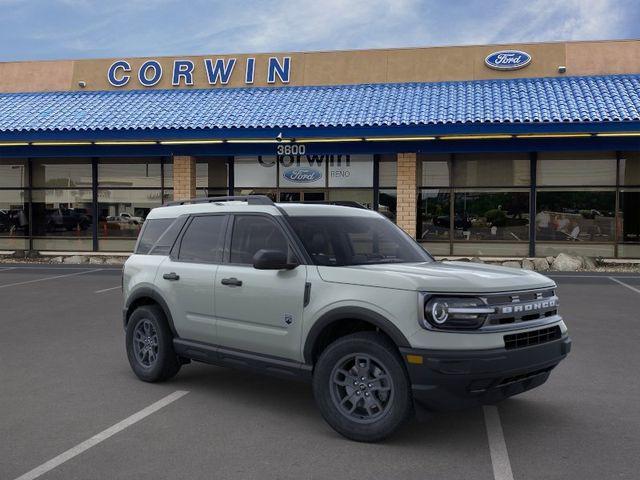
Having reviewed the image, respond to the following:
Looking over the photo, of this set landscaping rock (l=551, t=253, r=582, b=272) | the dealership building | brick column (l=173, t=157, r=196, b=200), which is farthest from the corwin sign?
landscaping rock (l=551, t=253, r=582, b=272)

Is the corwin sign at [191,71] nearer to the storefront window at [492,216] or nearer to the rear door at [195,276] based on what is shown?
the storefront window at [492,216]

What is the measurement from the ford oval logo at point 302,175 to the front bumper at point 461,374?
1704 cm

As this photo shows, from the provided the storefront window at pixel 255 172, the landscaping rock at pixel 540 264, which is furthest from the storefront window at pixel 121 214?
the landscaping rock at pixel 540 264

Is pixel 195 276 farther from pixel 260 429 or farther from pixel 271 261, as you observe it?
pixel 260 429

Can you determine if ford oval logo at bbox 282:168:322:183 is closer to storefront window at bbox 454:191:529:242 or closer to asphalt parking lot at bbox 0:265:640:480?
storefront window at bbox 454:191:529:242

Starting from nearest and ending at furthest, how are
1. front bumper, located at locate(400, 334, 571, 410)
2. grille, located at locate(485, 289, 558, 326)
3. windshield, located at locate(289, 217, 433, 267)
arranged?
front bumper, located at locate(400, 334, 571, 410) → grille, located at locate(485, 289, 558, 326) → windshield, located at locate(289, 217, 433, 267)

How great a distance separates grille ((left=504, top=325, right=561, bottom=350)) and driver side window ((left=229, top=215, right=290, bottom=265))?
2033mm

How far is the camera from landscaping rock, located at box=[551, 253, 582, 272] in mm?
18922

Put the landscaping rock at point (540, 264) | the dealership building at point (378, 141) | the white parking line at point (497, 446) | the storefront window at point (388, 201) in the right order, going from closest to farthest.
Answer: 1. the white parking line at point (497, 446)
2. the dealership building at point (378, 141)
3. the landscaping rock at point (540, 264)
4. the storefront window at point (388, 201)

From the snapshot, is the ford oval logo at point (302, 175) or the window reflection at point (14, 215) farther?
the window reflection at point (14, 215)

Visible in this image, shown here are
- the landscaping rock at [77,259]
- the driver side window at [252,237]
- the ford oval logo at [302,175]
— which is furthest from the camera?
the landscaping rock at [77,259]

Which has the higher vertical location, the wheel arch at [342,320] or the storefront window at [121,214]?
the storefront window at [121,214]

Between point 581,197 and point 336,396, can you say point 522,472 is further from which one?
point 581,197

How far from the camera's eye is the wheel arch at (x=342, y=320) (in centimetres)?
464
